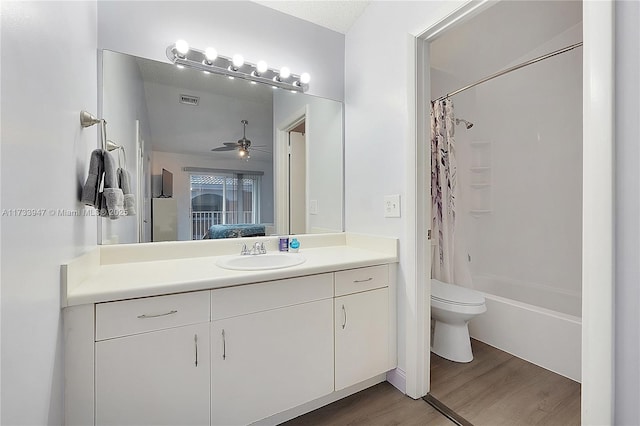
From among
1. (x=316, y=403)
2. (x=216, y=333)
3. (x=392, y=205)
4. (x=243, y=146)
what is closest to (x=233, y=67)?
(x=243, y=146)

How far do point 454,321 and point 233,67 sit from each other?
2.21 metres

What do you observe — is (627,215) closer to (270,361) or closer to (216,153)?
(270,361)

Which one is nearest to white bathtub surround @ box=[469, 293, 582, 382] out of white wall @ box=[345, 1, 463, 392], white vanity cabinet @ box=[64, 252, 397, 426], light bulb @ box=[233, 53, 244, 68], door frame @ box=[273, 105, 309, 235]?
white wall @ box=[345, 1, 463, 392]

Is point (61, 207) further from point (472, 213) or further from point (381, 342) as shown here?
point (472, 213)

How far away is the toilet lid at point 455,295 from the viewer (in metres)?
1.94

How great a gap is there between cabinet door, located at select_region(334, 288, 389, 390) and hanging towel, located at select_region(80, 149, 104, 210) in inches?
45.2

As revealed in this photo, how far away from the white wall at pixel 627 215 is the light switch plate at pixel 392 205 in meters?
0.93

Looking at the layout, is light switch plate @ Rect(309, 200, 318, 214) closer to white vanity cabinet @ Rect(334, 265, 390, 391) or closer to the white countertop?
the white countertop

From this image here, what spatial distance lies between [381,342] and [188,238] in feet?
4.17

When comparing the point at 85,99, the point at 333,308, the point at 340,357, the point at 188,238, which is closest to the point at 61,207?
the point at 85,99

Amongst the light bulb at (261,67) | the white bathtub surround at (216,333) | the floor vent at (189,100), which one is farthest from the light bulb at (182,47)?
the white bathtub surround at (216,333)

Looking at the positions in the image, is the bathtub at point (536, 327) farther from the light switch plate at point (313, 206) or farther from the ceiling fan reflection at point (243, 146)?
the ceiling fan reflection at point (243, 146)

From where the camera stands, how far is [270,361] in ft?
4.19

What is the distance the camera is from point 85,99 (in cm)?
122
